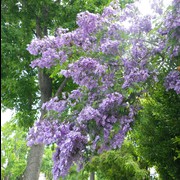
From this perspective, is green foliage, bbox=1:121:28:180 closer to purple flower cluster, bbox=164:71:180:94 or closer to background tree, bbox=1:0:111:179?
background tree, bbox=1:0:111:179

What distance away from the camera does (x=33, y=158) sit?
12.4 m

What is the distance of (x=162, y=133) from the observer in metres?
12.2

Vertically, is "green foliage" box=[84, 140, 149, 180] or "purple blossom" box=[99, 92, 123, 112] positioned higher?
"green foliage" box=[84, 140, 149, 180]

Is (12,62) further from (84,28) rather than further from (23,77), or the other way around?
(84,28)

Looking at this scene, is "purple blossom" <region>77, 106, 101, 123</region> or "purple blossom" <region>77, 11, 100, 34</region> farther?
"purple blossom" <region>77, 11, 100, 34</region>

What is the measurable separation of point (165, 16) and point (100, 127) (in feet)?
10.0

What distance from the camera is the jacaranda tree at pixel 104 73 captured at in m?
6.46

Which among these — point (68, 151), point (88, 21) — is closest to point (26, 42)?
point (88, 21)

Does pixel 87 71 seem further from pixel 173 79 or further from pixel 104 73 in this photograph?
pixel 173 79

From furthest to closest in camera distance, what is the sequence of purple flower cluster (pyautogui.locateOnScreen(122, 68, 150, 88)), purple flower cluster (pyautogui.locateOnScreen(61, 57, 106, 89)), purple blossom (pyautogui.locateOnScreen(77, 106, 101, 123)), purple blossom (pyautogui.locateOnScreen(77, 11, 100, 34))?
purple blossom (pyautogui.locateOnScreen(77, 11, 100, 34)), purple flower cluster (pyautogui.locateOnScreen(61, 57, 106, 89)), purple flower cluster (pyautogui.locateOnScreen(122, 68, 150, 88)), purple blossom (pyautogui.locateOnScreen(77, 106, 101, 123))

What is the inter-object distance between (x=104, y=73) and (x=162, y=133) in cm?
582

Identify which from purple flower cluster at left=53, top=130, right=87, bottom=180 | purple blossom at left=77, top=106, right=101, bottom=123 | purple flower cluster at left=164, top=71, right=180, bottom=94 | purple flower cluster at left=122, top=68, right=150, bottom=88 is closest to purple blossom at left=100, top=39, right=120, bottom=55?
purple flower cluster at left=122, top=68, right=150, bottom=88

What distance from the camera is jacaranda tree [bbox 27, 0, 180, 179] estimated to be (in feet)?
21.2

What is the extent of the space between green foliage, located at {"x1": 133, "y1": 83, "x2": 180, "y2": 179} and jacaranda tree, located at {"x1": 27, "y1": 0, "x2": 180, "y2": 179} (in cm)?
367
